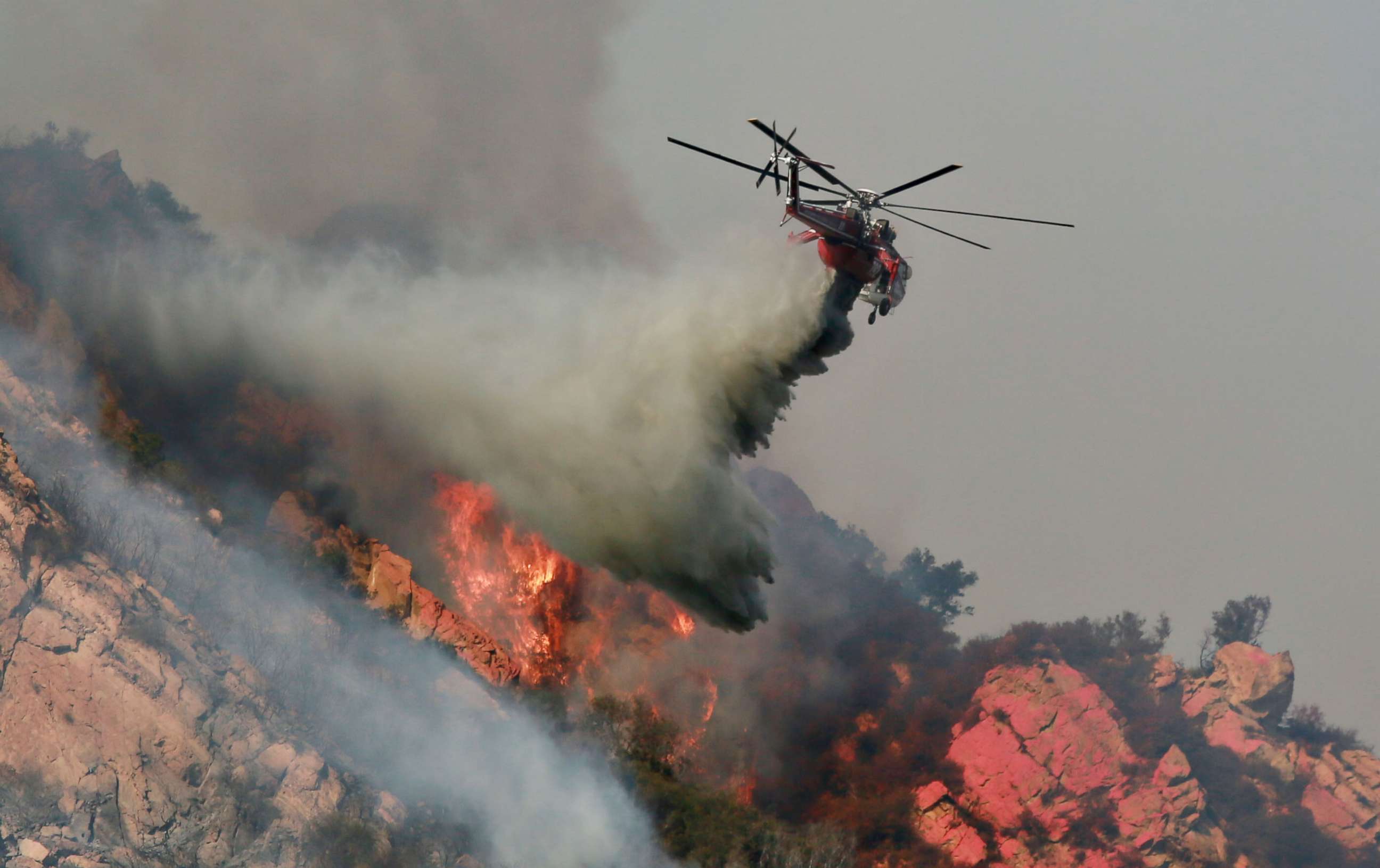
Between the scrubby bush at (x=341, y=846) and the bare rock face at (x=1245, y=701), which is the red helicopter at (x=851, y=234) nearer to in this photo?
the scrubby bush at (x=341, y=846)

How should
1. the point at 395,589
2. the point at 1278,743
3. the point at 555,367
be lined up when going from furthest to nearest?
the point at 1278,743, the point at 395,589, the point at 555,367

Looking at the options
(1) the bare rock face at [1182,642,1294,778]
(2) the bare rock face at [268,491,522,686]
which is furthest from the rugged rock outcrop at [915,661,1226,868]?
(2) the bare rock face at [268,491,522,686]

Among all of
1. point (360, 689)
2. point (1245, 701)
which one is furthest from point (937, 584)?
point (360, 689)

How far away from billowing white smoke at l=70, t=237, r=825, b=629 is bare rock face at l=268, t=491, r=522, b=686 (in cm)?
596

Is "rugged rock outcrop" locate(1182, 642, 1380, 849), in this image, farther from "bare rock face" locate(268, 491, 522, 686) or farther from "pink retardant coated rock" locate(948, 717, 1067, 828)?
"bare rock face" locate(268, 491, 522, 686)

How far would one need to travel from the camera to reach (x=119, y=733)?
5028 cm

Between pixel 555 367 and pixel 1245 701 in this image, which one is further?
pixel 1245 701

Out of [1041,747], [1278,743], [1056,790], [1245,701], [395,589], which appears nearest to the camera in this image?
[395,589]

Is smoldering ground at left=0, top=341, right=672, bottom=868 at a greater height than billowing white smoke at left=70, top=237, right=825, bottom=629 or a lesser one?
lesser

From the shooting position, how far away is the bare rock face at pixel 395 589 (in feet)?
216

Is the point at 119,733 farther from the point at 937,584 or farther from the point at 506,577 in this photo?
the point at 937,584

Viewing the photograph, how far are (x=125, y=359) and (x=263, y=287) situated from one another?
28.2ft

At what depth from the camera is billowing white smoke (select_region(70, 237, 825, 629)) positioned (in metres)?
51.4

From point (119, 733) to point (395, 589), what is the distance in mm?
18317
